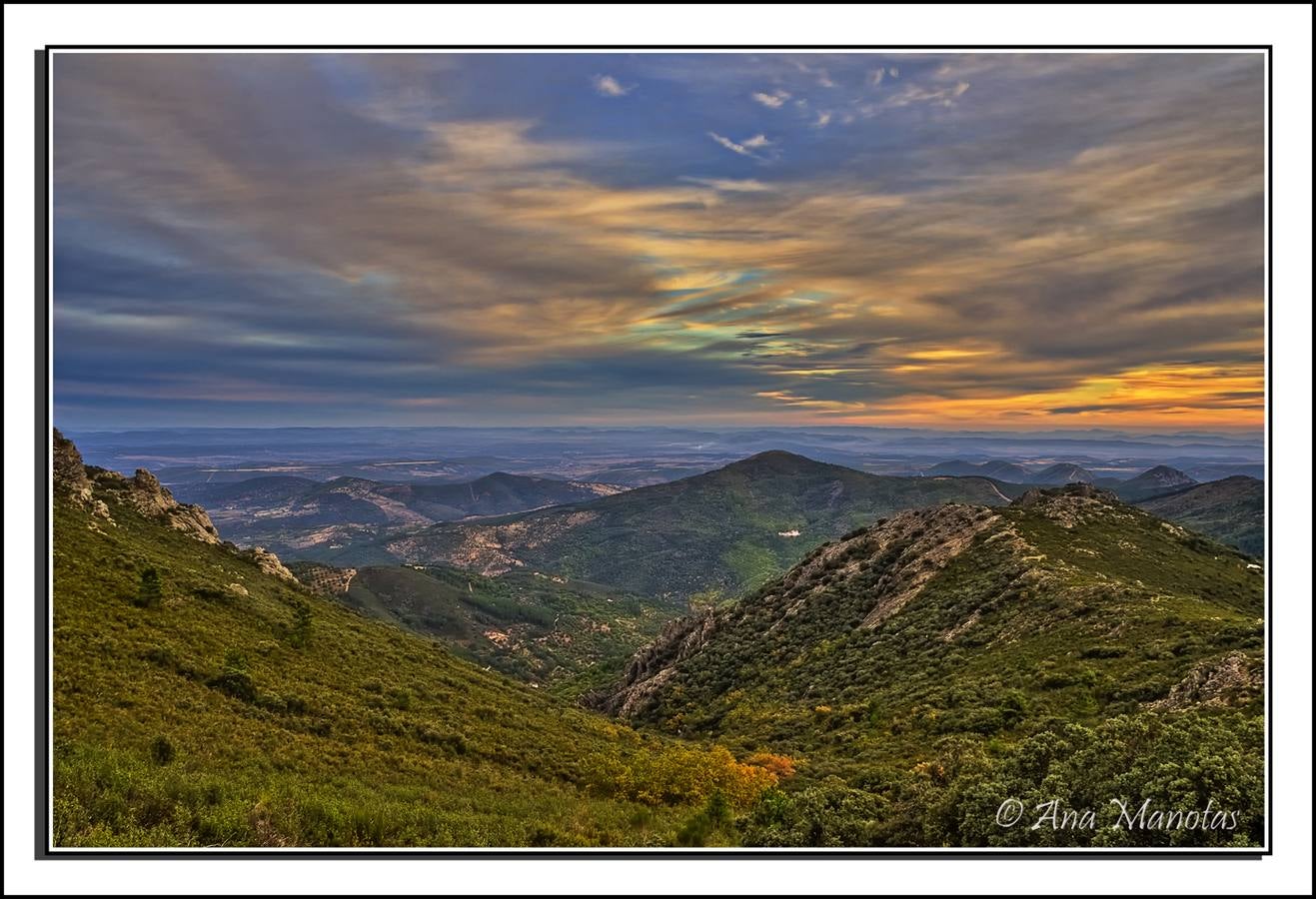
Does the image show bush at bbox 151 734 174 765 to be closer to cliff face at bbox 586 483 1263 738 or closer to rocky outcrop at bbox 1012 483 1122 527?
cliff face at bbox 586 483 1263 738

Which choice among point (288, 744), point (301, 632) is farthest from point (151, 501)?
point (288, 744)

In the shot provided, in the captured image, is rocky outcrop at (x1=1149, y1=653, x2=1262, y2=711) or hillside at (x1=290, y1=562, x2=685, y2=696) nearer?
rocky outcrop at (x1=1149, y1=653, x2=1262, y2=711)

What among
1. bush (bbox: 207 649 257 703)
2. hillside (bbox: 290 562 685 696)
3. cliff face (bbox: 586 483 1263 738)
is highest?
bush (bbox: 207 649 257 703)

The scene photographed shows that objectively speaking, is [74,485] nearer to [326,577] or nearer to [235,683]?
[235,683]

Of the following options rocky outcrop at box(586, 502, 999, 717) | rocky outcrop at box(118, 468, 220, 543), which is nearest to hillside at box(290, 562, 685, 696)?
rocky outcrop at box(586, 502, 999, 717)
